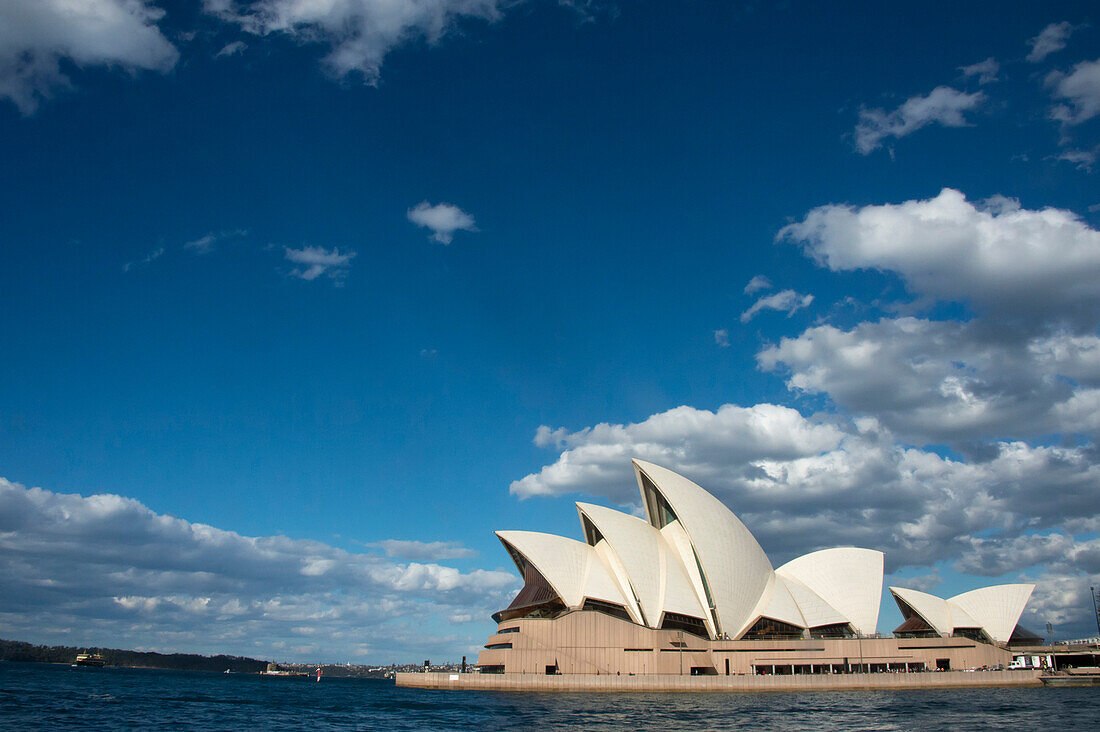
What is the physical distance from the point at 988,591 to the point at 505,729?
62.9 metres

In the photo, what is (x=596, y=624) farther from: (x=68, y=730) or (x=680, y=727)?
(x=68, y=730)

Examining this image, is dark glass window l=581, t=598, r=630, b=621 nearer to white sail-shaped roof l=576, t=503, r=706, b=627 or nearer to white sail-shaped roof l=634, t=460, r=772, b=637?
white sail-shaped roof l=576, t=503, r=706, b=627

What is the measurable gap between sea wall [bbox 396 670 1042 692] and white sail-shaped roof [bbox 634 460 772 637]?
550 cm

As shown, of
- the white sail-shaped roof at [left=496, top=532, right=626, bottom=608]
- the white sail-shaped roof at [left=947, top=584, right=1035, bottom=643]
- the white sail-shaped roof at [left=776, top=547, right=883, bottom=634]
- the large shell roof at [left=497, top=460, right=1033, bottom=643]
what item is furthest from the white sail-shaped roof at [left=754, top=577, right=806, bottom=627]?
the white sail-shaped roof at [left=947, top=584, right=1035, bottom=643]

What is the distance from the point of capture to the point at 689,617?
206ft

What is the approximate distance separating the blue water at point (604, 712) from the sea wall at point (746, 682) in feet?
5.90

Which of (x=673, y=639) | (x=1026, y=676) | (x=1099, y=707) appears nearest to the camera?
(x=1099, y=707)

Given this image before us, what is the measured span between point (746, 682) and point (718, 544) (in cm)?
1144

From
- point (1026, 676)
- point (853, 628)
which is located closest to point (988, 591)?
point (1026, 676)

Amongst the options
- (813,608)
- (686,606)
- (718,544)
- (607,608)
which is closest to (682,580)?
(686,606)

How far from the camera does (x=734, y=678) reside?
59.1 m

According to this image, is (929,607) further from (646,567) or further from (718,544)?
(646,567)

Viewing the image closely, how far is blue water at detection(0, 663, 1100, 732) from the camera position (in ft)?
120

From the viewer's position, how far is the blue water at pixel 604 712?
36688 millimetres
